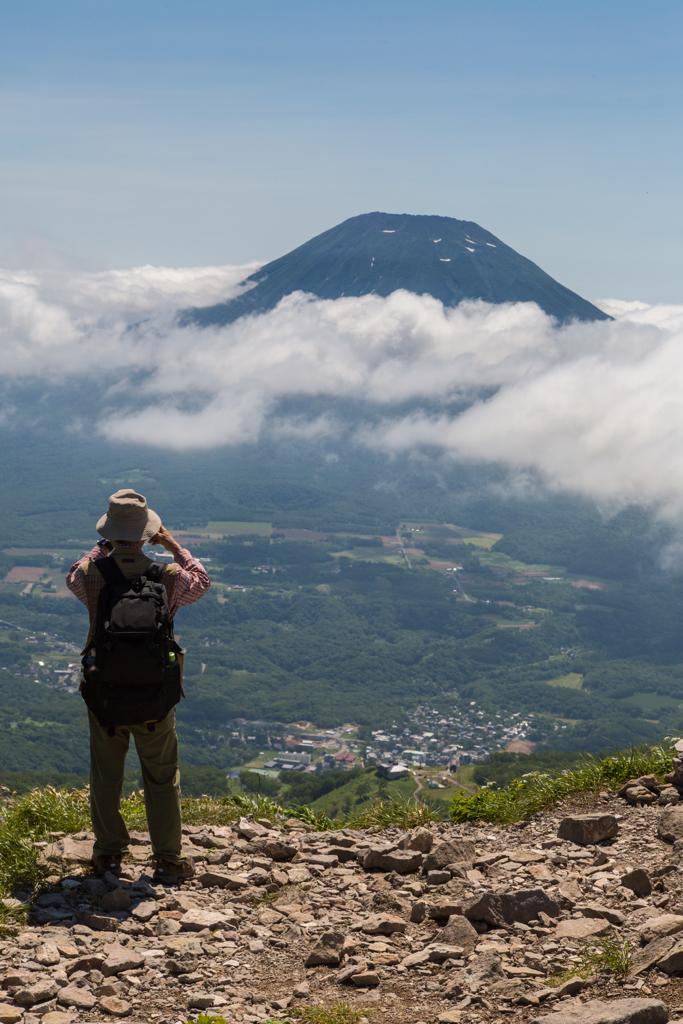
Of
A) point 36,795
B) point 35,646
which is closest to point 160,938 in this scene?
point 36,795

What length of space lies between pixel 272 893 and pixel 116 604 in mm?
2380

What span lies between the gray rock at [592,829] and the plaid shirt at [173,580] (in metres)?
3.43

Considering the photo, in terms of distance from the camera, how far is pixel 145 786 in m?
5.75

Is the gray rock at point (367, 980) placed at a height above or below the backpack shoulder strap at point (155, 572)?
Answer: below

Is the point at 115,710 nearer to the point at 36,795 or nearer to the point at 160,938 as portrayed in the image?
the point at 160,938

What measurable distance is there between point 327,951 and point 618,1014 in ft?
5.93

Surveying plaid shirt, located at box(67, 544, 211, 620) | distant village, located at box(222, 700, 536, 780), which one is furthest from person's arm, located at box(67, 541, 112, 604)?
distant village, located at box(222, 700, 536, 780)

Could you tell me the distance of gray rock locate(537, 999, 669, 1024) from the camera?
10.4ft

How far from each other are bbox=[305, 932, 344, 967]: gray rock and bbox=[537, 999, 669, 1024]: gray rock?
145cm

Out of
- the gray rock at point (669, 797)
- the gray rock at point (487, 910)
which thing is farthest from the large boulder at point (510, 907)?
the gray rock at point (669, 797)

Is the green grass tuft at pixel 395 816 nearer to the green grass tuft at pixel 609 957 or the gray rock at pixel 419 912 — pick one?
the gray rock at pixel 419 912

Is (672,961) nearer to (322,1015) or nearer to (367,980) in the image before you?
(367,980)

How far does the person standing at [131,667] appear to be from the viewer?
5180mm

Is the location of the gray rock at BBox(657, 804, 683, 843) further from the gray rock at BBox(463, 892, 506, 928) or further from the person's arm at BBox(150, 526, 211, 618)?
the person's arm at BBox(150, 526, 211, 618)
